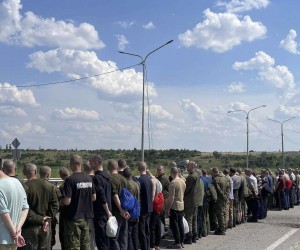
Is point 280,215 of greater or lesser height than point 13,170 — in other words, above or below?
below

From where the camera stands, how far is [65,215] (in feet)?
25.7

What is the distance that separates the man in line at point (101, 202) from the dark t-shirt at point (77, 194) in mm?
417

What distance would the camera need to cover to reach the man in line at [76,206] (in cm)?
775

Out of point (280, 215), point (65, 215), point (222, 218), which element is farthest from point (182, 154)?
point (65, 215)

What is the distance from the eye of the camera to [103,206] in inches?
329

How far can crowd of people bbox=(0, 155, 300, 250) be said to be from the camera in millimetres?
6237

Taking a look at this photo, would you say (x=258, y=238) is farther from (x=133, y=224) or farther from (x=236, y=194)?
(x=133, y=224)

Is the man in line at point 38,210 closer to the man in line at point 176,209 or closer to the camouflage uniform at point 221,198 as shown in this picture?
the man in line at point 176,209

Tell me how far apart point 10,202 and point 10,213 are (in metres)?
0.14

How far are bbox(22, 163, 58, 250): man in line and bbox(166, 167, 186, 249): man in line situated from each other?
3.92 meters

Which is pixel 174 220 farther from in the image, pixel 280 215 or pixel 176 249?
pixel 280 215

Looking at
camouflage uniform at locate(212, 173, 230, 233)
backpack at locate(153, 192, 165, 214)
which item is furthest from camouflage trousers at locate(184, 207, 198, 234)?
camouflage uniform at locate(212, 173, 230, 233)

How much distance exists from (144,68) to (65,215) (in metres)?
19.5

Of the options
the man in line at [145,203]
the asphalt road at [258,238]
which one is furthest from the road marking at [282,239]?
the man in line at [145,203]
